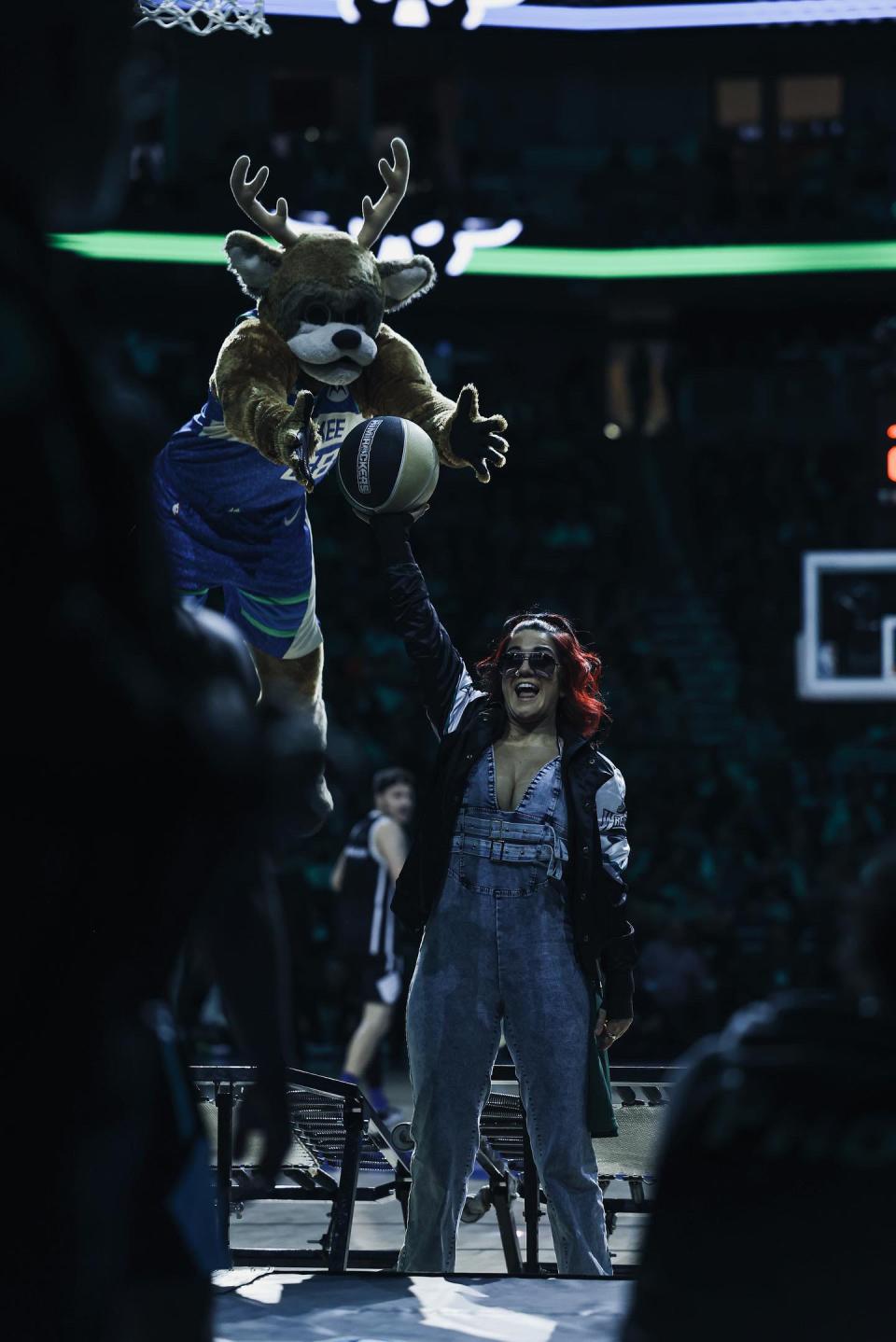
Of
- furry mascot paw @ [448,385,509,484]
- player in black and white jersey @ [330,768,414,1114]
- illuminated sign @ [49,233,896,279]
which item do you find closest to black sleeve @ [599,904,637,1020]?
furry mascot paw @ [448,385,509,484]

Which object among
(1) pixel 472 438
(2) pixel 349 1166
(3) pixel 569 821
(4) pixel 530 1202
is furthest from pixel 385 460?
(4) pixel 530 1202

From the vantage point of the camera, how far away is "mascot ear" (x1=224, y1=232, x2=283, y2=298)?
4.20 meters

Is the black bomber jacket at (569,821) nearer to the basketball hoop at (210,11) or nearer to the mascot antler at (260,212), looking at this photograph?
the mascot antler at (260,212)

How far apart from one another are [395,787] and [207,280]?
9.41 meters

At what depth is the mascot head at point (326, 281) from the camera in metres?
4.07

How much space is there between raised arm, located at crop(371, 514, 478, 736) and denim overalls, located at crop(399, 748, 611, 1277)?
464 millimetres

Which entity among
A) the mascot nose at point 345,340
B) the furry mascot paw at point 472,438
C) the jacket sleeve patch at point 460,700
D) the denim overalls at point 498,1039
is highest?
the mascot nose at point 345,340

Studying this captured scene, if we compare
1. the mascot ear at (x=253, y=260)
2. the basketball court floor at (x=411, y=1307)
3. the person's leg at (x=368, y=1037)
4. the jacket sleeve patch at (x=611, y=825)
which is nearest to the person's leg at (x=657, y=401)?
the person's leg at (x=368, y=1037)

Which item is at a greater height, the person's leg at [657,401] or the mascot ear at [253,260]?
the person's leg at [657,401]

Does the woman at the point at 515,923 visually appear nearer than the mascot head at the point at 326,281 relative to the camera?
No

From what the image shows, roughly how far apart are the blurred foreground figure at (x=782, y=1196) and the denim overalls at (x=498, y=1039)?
2552mm

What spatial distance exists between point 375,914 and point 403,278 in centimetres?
463

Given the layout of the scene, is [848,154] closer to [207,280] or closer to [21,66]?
[207,280]

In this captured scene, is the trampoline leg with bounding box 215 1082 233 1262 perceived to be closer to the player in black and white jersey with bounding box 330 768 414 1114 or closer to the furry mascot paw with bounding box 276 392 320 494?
the furry mascot paw with bounding box 276 392 320 494
